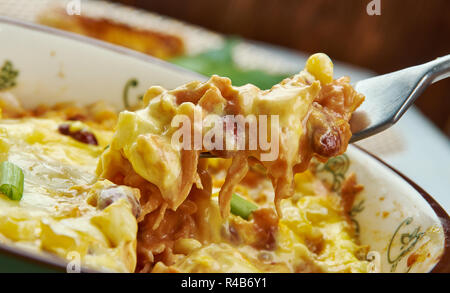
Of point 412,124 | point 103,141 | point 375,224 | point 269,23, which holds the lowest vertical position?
point 375,224

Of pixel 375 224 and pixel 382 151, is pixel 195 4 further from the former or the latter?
pixel 375 224

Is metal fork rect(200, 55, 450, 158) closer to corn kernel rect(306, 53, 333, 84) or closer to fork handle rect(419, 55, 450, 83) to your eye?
fork handle rect(419, 55, 450, 83)

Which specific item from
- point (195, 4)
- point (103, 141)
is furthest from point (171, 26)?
point (103, 141)

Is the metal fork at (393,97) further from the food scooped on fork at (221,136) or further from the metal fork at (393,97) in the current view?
the food scooped on fork at (221,136)

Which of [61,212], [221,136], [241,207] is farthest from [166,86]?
[61,212]

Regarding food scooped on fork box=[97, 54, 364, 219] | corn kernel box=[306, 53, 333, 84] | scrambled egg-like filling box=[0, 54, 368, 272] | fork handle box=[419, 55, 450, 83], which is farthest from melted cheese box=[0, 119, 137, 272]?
fork handle box=[419, 55, 450, 83]
